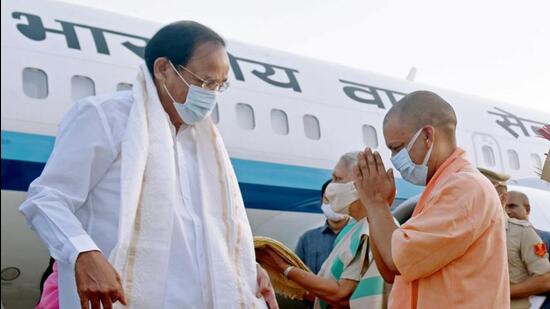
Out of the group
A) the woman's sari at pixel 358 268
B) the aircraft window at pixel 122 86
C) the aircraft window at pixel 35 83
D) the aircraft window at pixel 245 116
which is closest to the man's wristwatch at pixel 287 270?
the woman's sari at pixel 358 268

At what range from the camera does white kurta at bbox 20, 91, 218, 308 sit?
200cm

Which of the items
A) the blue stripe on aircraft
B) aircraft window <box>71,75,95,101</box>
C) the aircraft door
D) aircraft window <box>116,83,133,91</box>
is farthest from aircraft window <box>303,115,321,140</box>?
the aircraft door

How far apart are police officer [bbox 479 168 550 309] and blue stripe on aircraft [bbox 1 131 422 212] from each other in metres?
3.28

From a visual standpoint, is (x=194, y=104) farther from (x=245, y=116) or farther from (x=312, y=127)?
(x=312, y=127)

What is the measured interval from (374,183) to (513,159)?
7952 mm

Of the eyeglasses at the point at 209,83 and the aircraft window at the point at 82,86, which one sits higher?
the eyeglasses at the point at 209,83

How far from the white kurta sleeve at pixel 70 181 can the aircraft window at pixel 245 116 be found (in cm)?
501

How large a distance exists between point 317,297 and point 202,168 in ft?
3.74

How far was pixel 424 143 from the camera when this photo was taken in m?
2.42

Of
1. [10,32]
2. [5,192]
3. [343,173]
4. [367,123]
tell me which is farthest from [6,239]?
[367,123]

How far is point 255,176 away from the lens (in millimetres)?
6762

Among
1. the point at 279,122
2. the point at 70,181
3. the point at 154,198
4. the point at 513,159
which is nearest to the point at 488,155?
the point at 513,159

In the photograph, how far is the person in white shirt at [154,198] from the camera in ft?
6.53

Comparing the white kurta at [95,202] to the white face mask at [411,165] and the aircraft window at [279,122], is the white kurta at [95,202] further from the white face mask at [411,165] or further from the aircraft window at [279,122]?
the aircraft window at [279,122]
